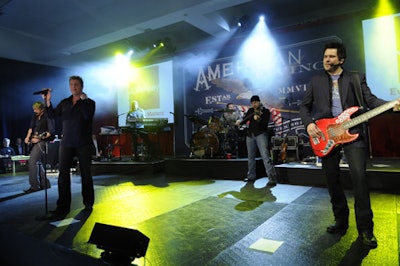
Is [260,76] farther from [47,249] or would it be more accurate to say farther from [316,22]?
[47,249]

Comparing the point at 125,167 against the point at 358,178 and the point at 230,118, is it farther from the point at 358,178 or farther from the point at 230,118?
the point at 358,178

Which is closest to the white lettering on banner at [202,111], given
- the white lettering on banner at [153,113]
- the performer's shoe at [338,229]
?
the white lettering on banner at [153,113]

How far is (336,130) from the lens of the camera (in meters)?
2.51

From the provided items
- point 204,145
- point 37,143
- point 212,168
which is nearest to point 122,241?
point 37,143

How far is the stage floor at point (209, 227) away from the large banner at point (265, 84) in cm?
357

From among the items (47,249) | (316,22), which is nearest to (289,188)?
(47,249)

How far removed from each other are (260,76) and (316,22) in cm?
220

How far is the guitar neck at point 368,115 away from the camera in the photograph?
2.20m

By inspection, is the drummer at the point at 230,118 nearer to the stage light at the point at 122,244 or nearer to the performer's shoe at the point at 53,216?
the performer's shoe at the point at 53,216

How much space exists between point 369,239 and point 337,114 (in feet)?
3.63

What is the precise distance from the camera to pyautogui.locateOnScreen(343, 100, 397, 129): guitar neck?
220 cm

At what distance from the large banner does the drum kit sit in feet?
1.10

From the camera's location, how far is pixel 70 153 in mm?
3770

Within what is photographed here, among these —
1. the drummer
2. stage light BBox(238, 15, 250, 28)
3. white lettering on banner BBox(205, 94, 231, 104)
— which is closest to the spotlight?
stage light BBox(238, 15, 250, 28)
